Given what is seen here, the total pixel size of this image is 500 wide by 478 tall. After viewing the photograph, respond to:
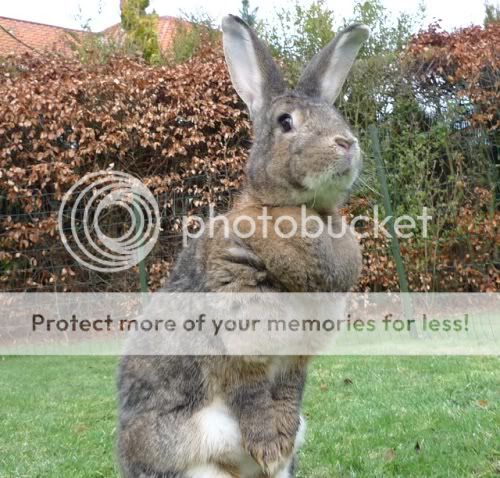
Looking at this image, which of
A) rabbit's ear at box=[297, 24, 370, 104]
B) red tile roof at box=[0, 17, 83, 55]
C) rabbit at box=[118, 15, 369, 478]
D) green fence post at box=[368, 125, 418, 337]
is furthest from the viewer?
red tile roof at box=[0, 17, 83, 55]

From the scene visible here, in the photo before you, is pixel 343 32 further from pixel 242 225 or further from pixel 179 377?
pixel 179 377

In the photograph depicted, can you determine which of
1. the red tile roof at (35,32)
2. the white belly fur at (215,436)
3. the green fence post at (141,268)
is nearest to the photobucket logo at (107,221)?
the green fence post at (141,268)

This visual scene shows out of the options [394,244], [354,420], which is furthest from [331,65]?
[394,244]

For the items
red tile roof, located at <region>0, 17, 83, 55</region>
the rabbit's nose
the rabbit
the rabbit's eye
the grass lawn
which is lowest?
the grass lawn

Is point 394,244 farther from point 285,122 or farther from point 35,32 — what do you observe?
point 35,32

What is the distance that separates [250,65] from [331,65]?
340 mm

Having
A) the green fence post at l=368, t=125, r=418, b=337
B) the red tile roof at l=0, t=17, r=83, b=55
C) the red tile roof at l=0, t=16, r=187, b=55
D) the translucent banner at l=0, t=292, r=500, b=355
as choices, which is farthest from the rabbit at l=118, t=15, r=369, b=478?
the red tile roof at l=0, t=17, r=83, b=55

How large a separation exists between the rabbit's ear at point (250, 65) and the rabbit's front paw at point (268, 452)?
1288 millimetres

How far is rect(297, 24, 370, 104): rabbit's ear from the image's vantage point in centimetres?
263

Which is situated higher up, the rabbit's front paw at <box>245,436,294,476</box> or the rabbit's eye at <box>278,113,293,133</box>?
the rabbit's eye at <box>278,113,293,133</box>

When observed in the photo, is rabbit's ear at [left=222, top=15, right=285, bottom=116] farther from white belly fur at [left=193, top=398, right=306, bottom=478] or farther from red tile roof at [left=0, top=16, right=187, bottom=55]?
red tile roof at [left=0, top=16, right=187, bottom=55]

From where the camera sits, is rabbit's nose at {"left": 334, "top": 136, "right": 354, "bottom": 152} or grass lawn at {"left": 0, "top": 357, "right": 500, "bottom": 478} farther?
grass lawn at {"left": 0, "top": 357, "right": 500, "bottom": 478}

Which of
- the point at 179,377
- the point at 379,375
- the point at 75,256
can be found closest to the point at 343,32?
the point at 179,377

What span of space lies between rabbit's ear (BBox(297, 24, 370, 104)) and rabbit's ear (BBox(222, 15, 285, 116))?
0.38ft
